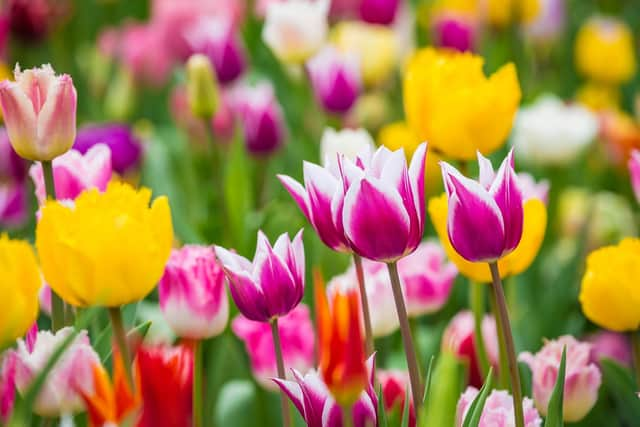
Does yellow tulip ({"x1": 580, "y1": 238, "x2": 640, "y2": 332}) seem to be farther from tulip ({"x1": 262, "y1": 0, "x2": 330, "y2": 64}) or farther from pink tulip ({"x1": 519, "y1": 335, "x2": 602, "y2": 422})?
tulip ({"x1": 262, "y1": 0, "x2": 330, "y2": 64})

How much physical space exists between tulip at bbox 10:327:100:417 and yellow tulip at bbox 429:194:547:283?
28 centimetres

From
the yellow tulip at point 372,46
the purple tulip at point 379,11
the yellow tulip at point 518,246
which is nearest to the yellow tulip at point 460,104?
the yellow tulip at point 518,246

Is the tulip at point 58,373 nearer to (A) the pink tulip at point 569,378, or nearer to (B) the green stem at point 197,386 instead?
(B) the green stem at point 197,386

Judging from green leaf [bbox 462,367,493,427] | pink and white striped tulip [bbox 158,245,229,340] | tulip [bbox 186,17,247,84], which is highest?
tulip [bbox 186,17,247,84]

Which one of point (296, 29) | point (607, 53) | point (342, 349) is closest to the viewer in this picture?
point (342, 349)

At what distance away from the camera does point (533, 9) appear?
1.69 meters

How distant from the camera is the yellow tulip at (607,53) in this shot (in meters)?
1.84

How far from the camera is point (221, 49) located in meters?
1.48

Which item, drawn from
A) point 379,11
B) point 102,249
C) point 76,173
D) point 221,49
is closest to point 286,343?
point 76,173

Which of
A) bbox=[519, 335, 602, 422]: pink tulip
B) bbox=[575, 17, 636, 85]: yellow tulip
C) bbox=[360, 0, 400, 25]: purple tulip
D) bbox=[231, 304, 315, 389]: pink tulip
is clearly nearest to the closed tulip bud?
bbox=[231, 304, 315, 389]: pink tulip

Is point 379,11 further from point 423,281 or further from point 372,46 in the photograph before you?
point 423,281

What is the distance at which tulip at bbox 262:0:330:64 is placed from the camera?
137 centimetres

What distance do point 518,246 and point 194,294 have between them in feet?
0.81

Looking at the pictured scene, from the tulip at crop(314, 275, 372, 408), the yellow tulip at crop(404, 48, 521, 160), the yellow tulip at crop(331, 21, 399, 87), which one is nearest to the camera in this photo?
the tulip at crop(314, 275, 372, 408)
